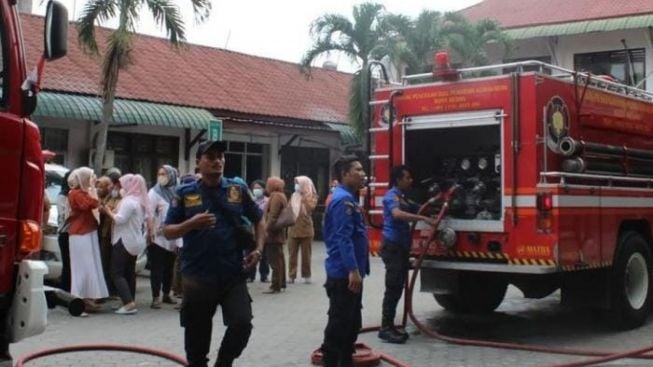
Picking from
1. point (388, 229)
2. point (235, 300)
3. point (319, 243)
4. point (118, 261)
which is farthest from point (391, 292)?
point (319, 243)

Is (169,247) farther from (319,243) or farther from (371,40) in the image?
(371,40)

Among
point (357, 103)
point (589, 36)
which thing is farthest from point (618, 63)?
point (357, 103)

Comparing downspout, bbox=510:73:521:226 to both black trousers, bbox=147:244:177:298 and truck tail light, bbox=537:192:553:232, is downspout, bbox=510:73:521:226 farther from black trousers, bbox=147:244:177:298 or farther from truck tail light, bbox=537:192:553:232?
black trousers, bbox=147:244:177:298

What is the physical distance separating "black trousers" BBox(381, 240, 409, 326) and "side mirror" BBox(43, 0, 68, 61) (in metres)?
4.13

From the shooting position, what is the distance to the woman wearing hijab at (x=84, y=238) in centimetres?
938

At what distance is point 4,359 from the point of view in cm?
439

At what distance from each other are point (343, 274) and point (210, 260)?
1.25m

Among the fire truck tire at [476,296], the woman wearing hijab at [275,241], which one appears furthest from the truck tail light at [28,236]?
the woman wearing hijab at [275,241]

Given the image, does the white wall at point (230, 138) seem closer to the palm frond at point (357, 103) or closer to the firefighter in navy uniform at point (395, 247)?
the palm frond at point (357, 103)

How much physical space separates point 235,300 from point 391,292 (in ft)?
9.42

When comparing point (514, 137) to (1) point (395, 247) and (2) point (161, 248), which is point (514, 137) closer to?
(1) point (395, 247)

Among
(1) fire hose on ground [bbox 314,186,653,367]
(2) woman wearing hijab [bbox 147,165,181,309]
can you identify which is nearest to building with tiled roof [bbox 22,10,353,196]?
(2) woman wearing hijab [bbox 147,165,181,309]

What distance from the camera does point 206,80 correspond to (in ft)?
78.8

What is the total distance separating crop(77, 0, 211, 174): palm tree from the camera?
15.8 metres
